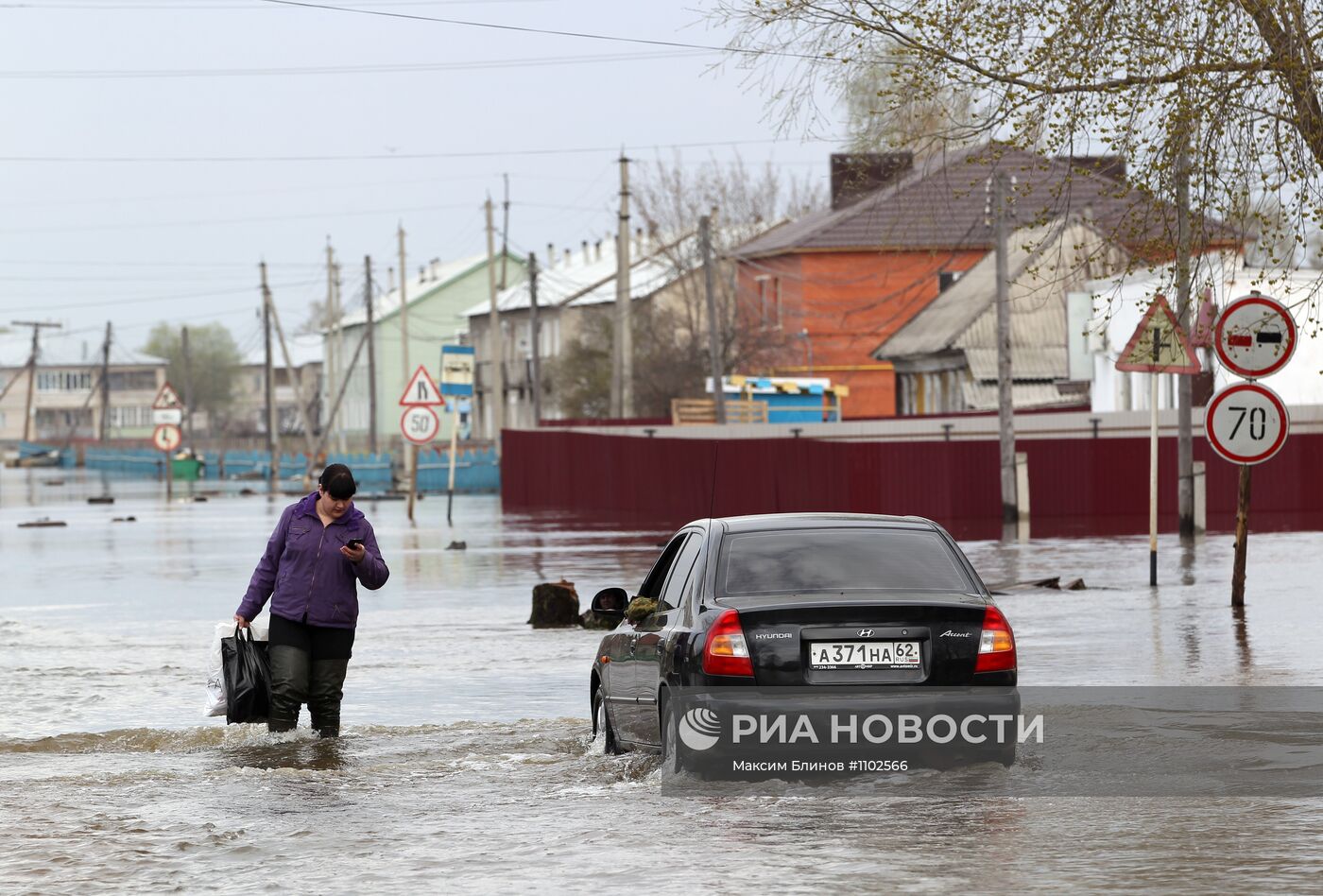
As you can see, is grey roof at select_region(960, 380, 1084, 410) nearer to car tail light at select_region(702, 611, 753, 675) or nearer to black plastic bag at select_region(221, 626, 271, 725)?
black plastic bag at select_region(221, 626, 271, 725)

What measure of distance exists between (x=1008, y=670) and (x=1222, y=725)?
9.95 ft

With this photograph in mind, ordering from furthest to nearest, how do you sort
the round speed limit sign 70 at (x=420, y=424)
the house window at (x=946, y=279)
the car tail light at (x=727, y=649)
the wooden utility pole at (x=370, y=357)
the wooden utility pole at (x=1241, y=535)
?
the wooden utility pole at (x=370, y=357) → the house window at (x=946, y=279) → the round speed limit sign 70 at (x=420, y=424) → the wooden utility pole at (x=1241, y=535) → the car tail light at (x=727, y=649)

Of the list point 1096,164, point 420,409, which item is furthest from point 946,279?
point 1096,164

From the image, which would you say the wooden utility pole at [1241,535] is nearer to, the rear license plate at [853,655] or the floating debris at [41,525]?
the rear license plate at [853,655]

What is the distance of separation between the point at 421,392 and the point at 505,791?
1114 inches

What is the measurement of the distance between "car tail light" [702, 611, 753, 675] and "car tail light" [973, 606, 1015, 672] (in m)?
0.95

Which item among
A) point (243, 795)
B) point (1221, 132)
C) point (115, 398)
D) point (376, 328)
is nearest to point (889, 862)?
point (243, 795)

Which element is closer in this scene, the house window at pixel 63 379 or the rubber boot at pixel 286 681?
the rubber boot at pixel 286 681

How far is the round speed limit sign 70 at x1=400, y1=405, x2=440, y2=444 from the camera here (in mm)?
36781

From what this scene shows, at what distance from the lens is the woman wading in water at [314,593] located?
11094mm

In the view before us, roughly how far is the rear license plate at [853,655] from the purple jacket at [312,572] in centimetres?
334

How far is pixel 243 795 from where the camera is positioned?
31.1 ft

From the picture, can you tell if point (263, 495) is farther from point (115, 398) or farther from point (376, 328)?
point (115, 398)

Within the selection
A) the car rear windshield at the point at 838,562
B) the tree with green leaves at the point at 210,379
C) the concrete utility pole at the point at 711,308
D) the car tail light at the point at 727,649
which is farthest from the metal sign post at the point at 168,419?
the tree with green leaves at the point at 210,379
